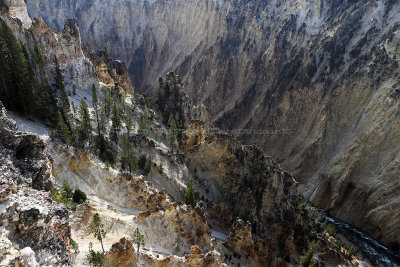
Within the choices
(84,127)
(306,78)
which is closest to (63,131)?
(84,127)

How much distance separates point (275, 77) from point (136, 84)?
239 ft

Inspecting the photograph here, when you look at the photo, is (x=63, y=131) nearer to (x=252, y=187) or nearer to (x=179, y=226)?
(x=179, y=226)

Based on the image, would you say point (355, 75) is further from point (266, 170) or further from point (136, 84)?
point (136, 84)

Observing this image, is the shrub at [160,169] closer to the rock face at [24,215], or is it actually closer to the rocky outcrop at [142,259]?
the rocky outcrop at [142,259]

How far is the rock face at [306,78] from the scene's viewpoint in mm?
59375

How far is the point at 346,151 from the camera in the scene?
64.1 metres

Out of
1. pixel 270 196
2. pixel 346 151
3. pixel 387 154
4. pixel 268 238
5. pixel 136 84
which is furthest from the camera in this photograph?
pixel 136 84

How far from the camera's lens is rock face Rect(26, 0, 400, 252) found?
59375 mm

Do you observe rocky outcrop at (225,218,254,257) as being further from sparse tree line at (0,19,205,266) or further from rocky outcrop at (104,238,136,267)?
rocky outcrop at (104,238,136,267)

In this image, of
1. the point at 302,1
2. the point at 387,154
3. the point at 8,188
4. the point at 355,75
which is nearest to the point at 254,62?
the point at 302,1

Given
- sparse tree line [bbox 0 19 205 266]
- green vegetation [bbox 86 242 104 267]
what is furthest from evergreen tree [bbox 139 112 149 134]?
green vegetation [bbox 86 242 104 267]

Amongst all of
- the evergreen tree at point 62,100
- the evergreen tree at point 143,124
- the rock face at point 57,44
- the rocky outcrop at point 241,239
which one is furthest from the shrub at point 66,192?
the rock face at point 57,44

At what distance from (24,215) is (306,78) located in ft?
278

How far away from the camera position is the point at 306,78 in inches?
3376
